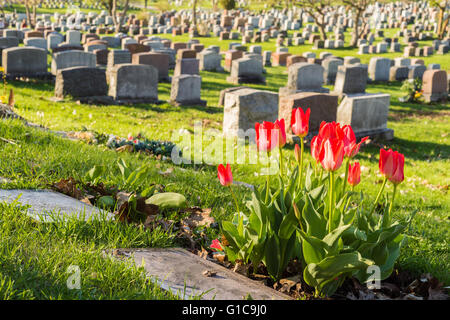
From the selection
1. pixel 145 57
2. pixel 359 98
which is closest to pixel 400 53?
pixel 145 57

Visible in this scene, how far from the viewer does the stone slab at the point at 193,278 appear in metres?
2.33

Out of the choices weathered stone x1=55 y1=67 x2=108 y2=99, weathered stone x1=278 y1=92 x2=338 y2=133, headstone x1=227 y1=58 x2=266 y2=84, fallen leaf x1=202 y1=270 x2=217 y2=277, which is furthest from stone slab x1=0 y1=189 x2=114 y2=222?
headstone x1=227 y1=58 x2=266 y2=84

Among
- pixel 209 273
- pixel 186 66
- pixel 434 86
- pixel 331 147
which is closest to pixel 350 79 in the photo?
pixel 434 86

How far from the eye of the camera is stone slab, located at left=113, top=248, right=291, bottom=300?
2.33m

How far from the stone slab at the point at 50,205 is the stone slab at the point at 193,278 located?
0.51 m

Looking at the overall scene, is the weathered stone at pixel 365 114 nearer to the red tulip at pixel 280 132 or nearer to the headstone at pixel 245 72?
the headstone at pixel 245 72

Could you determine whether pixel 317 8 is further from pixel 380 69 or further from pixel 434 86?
pixel 434 86

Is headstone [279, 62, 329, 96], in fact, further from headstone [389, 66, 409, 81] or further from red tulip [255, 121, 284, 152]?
red tulip [255, 121, 284, 152]

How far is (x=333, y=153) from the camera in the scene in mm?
2133

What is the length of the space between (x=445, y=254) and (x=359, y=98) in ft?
22.6

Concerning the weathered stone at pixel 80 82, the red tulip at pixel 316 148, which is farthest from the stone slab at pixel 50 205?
the weathered stone at pixel 80 82

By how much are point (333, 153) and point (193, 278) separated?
0.94 metres

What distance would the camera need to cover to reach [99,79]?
11.7 m

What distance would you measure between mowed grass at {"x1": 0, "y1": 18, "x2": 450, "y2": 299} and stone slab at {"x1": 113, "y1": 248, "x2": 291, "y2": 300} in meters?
0.11
